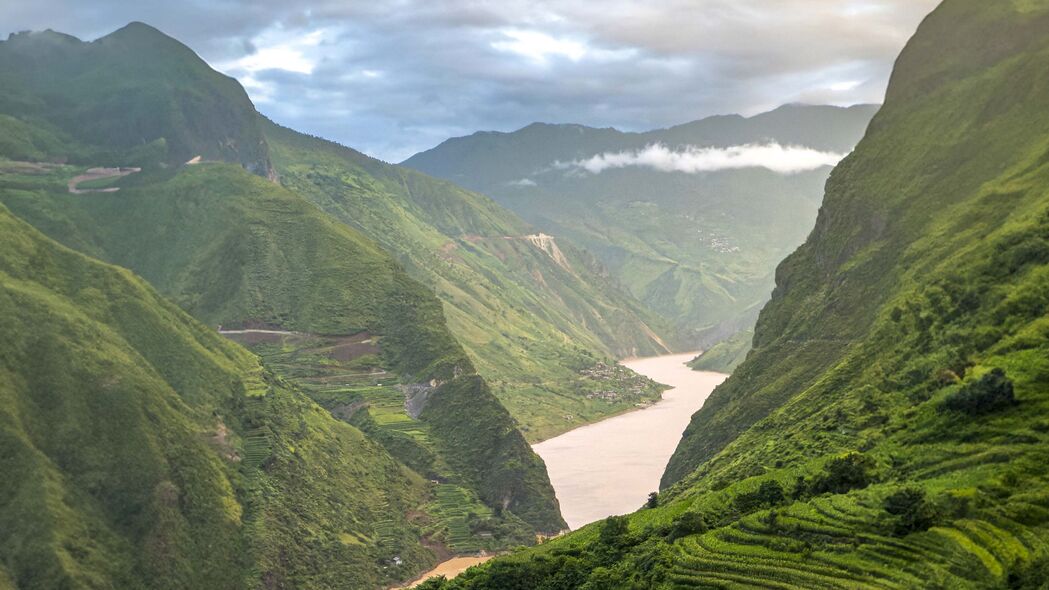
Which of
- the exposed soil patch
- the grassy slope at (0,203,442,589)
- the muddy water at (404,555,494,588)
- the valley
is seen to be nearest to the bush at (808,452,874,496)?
the valley

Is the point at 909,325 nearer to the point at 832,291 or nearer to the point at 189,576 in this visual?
the point at 832,291

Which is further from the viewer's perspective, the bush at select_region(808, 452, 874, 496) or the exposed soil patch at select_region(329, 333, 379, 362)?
the exposed soil patch at select_region(329, 333, 379, 362)

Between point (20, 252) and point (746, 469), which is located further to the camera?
point (20, 252)

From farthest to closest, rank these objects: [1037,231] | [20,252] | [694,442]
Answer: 1. [694,442]
2. [20,252]
3. [1037,231]

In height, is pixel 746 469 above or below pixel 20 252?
below

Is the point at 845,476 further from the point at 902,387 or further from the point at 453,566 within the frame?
the point at 453,566

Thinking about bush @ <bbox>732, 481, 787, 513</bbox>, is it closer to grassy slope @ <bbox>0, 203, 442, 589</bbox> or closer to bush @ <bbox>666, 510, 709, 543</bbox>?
bush @ <bbox>666, 510, 709, 543</bbox>

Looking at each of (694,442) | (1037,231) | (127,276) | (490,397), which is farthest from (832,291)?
(127,276)
